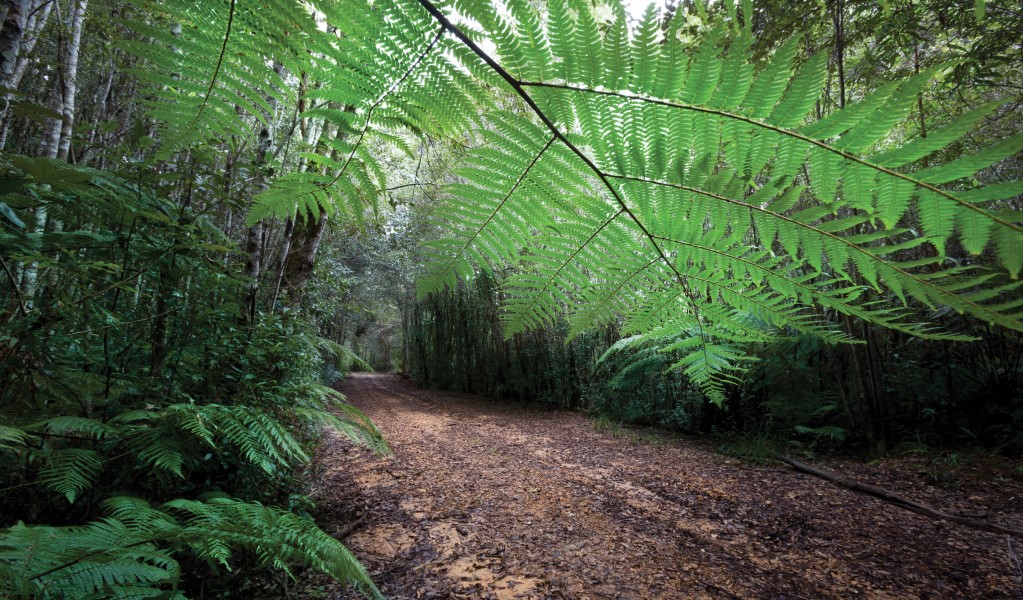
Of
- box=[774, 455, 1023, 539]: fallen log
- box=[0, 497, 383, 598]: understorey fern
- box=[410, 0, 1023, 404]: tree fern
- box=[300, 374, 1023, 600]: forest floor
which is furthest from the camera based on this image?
box=[774, 455, 1023, 539]: fallen log

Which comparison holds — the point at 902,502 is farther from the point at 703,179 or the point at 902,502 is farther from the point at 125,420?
the point at 125,420

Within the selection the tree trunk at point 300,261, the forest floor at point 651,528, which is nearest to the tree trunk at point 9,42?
the forest floor at point 651,528

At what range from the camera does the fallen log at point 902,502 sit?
2.23m

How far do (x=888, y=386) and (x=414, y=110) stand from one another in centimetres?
550

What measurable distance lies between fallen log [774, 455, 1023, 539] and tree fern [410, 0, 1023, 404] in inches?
108

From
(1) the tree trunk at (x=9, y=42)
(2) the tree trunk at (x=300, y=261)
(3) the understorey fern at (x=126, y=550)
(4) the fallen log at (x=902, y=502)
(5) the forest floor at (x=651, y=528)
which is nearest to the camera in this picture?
(3) the understorey fern at (x=126, y=550)

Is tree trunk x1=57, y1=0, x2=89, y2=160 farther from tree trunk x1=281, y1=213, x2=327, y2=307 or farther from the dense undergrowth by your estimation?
the dense undergrowth

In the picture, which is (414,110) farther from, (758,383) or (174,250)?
(758,383)

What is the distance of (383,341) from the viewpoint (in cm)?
2117

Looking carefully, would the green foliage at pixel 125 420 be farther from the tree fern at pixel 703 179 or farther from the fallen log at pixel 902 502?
the fallen log at pixel 902 502

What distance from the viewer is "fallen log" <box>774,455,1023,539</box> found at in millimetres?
2234

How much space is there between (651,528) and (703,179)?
2.63 m

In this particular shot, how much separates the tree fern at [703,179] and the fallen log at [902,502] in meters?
2.75

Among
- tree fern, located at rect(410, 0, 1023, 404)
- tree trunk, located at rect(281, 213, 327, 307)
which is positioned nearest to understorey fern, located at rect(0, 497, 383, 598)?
tree fern, located at rect(410, 0, 1023, 404)
